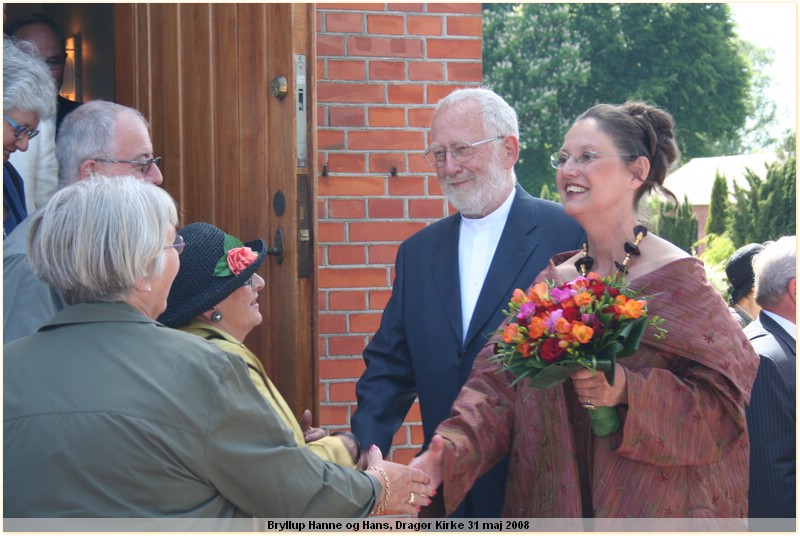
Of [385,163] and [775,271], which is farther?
[385,163]

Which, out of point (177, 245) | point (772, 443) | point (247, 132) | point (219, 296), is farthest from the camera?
point (247, 132)

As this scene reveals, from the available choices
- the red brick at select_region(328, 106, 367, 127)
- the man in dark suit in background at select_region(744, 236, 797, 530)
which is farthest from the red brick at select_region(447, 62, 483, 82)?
the man in dark suit in background at select_region(744, 236, 797, 530)

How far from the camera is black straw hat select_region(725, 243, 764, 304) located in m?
6.05

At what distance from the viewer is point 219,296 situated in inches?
133

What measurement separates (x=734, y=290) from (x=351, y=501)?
13.3ft

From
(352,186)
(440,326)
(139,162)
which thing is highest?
(139,162)

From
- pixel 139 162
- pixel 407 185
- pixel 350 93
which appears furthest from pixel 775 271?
pixel 139 162

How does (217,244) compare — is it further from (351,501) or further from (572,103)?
(572,103)

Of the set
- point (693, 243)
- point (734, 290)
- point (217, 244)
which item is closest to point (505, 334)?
point (217, 244)

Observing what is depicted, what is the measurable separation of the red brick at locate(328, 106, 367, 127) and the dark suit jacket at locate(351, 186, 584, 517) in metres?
0.99

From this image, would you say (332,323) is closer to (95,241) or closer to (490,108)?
(490,108)

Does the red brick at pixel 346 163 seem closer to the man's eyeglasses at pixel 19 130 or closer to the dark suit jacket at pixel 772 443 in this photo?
the man's eyeglasses at pixel 19 130

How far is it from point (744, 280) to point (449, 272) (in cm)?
259

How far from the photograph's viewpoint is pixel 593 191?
3602mm
